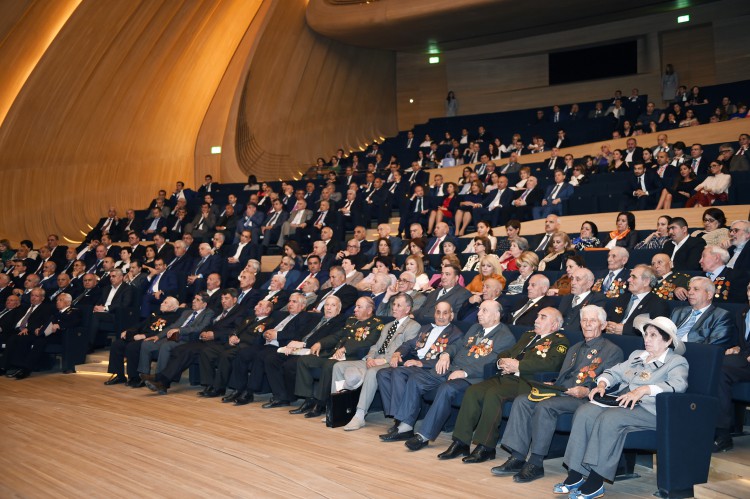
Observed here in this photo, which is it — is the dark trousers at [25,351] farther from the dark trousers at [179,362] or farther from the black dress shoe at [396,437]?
the black dress shoe at [396,437]

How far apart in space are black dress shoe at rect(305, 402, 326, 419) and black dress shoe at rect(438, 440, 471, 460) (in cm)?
162

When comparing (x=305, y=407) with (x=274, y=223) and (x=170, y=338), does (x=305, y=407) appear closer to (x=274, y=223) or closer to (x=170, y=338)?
(x=170, y=338)

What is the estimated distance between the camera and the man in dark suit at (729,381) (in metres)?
4.33

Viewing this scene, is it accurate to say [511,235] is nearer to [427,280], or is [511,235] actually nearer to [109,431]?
[427,280]

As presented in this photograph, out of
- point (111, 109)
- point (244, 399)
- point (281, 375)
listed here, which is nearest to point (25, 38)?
point (111, 109)

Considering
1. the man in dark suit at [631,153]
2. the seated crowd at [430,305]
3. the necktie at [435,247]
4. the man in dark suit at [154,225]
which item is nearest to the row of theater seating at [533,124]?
the seated crowd at [430,305]

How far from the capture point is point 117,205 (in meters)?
14.5

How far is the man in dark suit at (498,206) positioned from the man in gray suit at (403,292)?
9.01 ft

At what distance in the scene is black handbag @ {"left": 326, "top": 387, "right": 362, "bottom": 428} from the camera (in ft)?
19.1

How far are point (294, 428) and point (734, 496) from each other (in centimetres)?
306

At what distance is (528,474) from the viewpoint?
433 cm

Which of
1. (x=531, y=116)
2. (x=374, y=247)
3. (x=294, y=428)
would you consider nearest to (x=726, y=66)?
(x=531, y=116)

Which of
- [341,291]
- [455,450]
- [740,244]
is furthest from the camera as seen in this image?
[341,291]

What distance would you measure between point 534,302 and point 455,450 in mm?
1471
